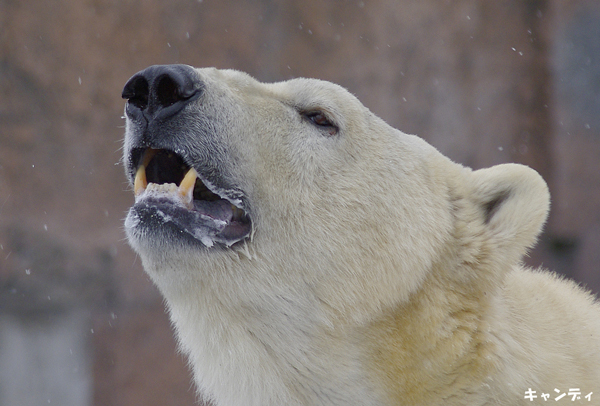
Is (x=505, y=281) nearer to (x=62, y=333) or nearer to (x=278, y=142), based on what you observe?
(x=278, y=142)

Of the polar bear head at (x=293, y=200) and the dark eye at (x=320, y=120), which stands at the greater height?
the dark eye at (x=320, y=120)

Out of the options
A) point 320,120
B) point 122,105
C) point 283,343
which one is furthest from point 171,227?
point 122,105

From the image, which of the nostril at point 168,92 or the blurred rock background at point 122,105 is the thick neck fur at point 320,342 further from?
the blurred rock background at point 122,105

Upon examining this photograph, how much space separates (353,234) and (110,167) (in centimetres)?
359

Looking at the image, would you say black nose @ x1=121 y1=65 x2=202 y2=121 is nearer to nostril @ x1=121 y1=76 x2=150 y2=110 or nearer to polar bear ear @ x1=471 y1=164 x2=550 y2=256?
nostril @ x1=121 y1=76 x2=150 y2=110

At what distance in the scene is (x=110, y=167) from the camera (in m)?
5.22

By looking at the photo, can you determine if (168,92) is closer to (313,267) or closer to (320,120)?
(320,120)

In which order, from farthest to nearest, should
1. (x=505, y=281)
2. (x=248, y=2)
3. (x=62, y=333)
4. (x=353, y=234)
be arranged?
(x=248, y=2), (x=62, y=333), (x=505, y=281), (x=353, y=234)

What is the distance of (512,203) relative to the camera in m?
2.26

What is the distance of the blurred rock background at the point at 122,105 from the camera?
15.6ft

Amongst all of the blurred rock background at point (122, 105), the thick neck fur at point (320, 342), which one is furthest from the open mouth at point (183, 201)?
the blurred rock background at point (122, 105)

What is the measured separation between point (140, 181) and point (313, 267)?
2.07ft

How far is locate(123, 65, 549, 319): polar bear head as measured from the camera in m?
1.96

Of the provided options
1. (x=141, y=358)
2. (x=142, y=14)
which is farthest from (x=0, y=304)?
(x=142, y=14)
